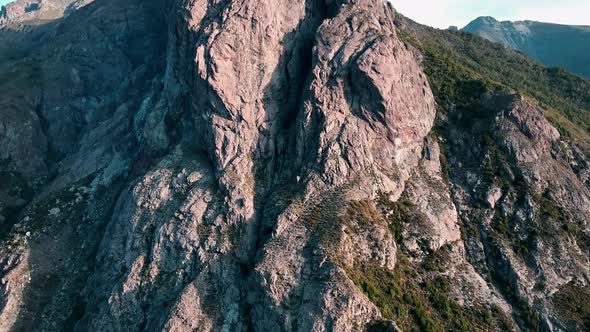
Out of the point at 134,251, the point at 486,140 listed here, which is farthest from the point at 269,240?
the point at 486,140

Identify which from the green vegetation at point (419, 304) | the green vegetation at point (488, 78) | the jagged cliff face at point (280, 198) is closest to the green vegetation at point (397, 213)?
the jagged cliff face at point (280, 198)

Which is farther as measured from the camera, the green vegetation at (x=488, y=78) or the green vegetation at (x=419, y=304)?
the green vegetation at (x=488, y=78)

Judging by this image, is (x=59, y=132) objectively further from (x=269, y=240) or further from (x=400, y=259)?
(x=400, y=259)

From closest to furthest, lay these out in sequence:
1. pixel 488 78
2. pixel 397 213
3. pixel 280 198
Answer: pixel 397 213 → pixel 280 198 → pixel 488 78

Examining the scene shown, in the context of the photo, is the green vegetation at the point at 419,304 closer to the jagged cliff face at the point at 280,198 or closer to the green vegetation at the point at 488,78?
the jagged cliff face at the point at 280,198

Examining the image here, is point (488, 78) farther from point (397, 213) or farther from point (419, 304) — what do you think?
point (419, 304)

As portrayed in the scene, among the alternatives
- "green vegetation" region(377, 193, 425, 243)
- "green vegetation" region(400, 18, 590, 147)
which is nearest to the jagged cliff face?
"green vegetation" region(377, 193, 425, 243)

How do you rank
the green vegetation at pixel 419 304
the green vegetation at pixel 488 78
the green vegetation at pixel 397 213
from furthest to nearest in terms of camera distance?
1. the green vegetation at pixel 488 78
2. the green vegetation at pixel 397 213
3. the green vegetation at pixel 419 304

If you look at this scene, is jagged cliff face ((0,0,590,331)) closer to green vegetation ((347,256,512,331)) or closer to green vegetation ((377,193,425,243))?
green vegetation ((377,193,425,243))

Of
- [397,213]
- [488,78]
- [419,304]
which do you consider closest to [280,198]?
[397,213]

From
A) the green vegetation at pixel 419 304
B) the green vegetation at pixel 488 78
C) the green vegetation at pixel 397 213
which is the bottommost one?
the green vegetation at pixel 419 304
